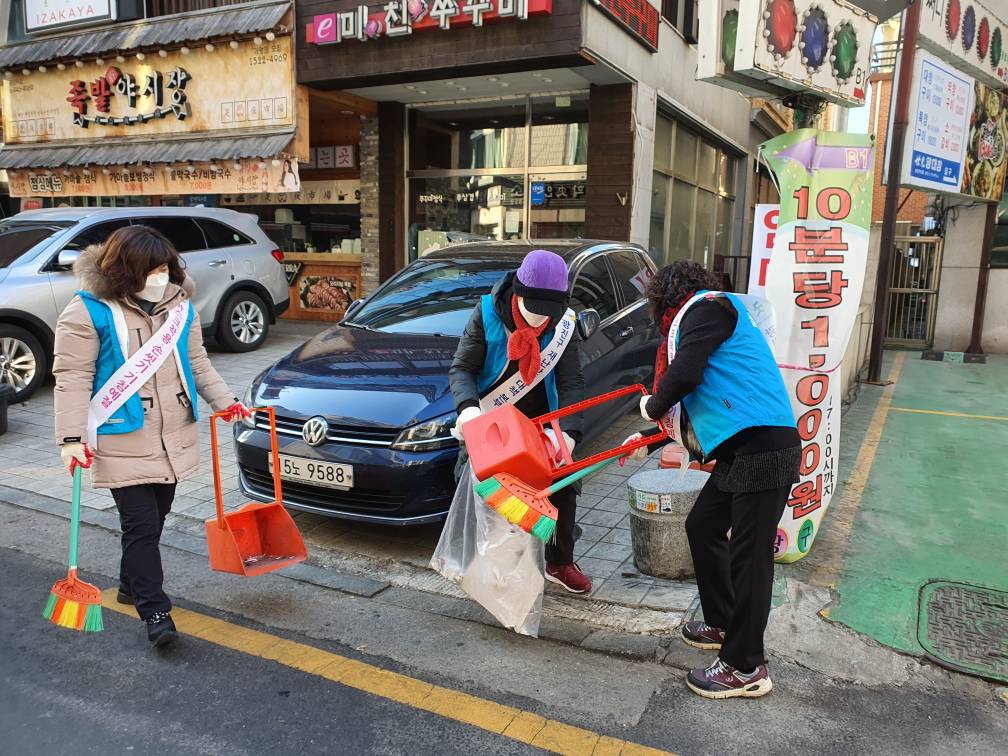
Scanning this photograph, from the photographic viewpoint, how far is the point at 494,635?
3.44m

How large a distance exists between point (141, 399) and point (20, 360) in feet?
18.1

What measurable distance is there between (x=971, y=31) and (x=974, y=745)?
8861mm

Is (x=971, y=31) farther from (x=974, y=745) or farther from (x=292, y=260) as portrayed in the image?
(x=292, y=260)

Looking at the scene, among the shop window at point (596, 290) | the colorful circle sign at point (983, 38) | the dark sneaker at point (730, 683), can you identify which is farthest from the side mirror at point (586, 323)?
the colorful circle sign at point (983, 38)

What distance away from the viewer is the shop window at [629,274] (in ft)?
20.0

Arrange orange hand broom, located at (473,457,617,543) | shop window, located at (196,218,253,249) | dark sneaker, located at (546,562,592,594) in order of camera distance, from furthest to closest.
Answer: shop window, located at (196,218,253,249) → dark sneaker, located at (546,562,592,594) → orange hand broom, located at (473,457,617,543)

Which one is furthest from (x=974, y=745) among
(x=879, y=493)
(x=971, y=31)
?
(x=971, y=31)

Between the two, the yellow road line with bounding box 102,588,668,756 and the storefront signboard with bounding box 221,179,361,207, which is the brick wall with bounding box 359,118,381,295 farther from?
the yellow road line with bounding box 102,588,668,756

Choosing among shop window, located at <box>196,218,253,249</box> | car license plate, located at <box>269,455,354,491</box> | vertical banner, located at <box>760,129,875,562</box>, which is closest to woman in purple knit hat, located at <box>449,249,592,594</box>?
car license plate, located at <box>269,455,354,491</box>

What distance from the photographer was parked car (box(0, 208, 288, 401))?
756 cm

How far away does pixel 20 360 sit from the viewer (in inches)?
298

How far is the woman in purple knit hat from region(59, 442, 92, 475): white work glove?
153 centimetres

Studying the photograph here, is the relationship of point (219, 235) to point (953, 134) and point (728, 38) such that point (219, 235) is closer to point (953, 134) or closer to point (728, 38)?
point (728, 38)

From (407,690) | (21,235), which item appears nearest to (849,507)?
(407,690)
